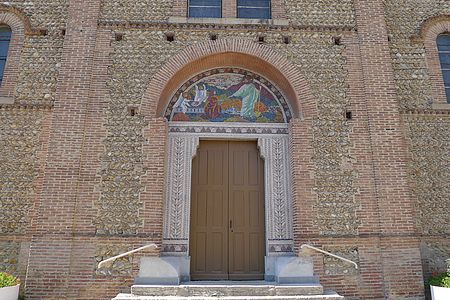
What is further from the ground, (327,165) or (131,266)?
(327,165)

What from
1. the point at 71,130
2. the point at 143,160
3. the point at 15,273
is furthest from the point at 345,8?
the point at 15,273

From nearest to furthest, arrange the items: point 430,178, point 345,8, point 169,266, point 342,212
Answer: point 169,266
point 342,212
point 430,178
point 345,8

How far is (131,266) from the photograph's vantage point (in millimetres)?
7770

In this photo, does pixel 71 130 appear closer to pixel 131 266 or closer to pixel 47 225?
pixel 47 225

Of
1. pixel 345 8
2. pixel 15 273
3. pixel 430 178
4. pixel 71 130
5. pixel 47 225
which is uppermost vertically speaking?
pixel 345 8

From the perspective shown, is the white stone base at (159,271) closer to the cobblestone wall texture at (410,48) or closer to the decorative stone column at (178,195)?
the decorative stone column at (178,195)

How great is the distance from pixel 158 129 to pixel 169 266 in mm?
3004

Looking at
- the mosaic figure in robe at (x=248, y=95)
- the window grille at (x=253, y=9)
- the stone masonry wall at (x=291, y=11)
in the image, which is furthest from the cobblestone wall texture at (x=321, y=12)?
the mosaic figure in robe at (x=248, y=95)

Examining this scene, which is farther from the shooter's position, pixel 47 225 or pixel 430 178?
pixel 430 178

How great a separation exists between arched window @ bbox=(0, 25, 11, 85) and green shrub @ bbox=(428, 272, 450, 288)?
35.9ft

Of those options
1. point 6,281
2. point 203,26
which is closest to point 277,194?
point 203,26

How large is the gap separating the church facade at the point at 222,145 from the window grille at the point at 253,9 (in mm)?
40

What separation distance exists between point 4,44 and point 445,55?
11.6 metres

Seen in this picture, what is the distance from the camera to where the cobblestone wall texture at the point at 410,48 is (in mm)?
9539
